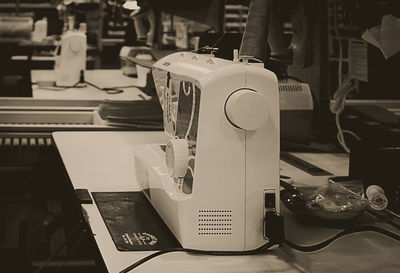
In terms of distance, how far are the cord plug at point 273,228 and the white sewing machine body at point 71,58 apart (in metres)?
2.32

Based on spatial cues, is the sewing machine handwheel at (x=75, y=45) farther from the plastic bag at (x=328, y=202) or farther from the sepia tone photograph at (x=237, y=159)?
the plastic bag at (x=328, y=202)

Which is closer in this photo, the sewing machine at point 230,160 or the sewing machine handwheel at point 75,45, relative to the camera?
the sewing machine at point 230,160

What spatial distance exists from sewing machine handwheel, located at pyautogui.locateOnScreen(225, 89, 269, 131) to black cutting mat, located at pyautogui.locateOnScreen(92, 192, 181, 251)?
0.25 m

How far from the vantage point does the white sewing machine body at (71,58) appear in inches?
130

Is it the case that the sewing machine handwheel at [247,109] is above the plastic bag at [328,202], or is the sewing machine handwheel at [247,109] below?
above

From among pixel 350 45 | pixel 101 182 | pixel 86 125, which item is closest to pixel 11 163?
pixel 86 125

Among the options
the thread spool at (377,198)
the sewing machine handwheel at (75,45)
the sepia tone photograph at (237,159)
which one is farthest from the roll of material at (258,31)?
the sewing machine handwheel at (75,45)

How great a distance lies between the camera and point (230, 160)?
1157 millimetres

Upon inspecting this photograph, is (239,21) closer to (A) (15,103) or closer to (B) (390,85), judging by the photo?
(B) (390,85)

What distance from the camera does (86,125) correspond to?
2469 millimetres

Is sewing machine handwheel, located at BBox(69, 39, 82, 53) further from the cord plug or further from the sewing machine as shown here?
the cord plug

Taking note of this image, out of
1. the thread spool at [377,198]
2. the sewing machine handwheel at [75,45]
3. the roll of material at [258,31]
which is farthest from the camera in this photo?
the sewing machine handwheel at [75,45]

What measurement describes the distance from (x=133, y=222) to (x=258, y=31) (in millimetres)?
448

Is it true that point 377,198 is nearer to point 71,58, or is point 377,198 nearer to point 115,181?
point 115,181
